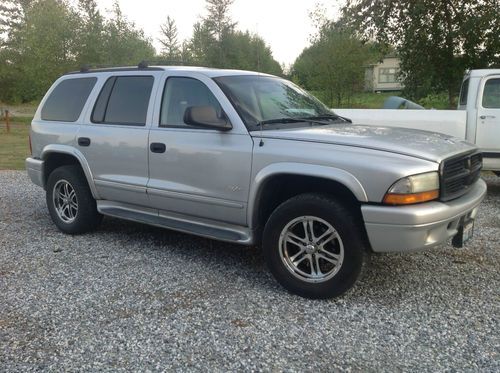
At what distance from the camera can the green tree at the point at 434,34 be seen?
13.1m

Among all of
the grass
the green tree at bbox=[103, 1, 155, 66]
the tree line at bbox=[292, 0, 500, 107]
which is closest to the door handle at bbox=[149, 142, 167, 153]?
the grass

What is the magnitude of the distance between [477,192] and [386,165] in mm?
1183

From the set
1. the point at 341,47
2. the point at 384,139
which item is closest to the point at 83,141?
the point at 384,139

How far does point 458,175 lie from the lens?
3.74m

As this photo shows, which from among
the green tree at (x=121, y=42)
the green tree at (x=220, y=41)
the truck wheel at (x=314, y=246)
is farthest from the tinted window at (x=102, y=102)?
the green tree at (x=220, y=41)

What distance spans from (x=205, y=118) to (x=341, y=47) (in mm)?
16965

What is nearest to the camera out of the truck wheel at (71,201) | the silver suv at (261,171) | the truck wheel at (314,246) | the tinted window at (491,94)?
the silver suv at (261,171)

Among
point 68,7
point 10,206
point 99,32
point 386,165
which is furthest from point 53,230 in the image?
point 68,7

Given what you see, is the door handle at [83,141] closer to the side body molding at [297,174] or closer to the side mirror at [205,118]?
the side mirror at [205,118]

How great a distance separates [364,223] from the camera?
3502mm

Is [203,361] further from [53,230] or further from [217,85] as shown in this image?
[53,230]

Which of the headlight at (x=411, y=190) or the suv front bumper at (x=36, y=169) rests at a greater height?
the headlight at (x=411, y=190)

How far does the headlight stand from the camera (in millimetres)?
3344

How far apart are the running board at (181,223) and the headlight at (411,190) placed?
50.1 inches
